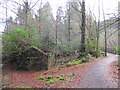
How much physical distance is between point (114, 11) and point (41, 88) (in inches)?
169

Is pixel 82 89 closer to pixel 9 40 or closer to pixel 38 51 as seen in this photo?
pixel 38 51

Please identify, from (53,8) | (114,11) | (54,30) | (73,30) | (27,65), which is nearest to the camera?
(114,11)

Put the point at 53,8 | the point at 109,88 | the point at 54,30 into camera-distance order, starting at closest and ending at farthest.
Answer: the point at 109,88
the point at 54,30
the point at 53,8

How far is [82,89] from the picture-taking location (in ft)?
13.7

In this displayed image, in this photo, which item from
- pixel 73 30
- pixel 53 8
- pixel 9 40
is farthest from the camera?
pixel 73 30

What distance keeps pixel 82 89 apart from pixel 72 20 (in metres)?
14.7

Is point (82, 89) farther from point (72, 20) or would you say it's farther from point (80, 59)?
point (72, 20)

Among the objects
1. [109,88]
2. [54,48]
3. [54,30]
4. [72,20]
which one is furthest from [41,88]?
[72,20]

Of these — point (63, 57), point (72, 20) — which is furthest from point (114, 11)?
point (72, 20)

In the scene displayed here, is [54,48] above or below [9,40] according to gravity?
below

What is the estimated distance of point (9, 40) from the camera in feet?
27.8

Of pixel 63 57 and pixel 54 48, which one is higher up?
pixel 54 48

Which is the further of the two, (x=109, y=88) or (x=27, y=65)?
(x=27, y=65)

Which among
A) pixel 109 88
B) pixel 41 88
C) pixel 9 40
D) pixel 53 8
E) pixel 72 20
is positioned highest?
pixel 53 8
